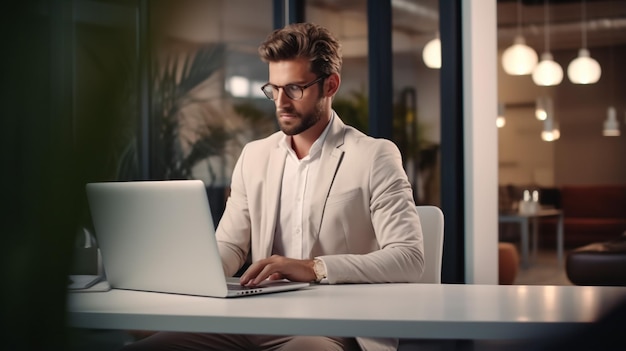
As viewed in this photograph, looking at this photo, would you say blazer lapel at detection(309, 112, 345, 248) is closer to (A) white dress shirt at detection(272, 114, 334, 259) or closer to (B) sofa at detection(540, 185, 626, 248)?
→ (A) white dress shirt at detection(272, 114, 334, 259)

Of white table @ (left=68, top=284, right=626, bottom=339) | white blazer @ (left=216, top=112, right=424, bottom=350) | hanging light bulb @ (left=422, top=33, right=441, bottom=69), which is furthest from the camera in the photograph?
hanging light bulb @ (left=422, top=33, right=441, bottom=69)

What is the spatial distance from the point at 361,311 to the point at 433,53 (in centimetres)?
317

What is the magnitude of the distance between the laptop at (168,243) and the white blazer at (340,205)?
43 centimetres

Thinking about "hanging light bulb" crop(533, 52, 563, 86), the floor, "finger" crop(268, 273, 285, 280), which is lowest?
the floor

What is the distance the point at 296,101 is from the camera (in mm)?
2549

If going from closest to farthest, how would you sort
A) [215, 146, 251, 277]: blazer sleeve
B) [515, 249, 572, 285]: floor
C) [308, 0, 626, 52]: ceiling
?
[215, 146, 251, 277]: blazer sleeve < [515, 249, 572, 285]: floor < [308, 0, 626, 52]: ceiling

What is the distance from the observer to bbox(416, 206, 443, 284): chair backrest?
2.37 m

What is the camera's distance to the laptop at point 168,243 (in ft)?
5.20

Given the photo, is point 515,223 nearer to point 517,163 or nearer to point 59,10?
point 517,163

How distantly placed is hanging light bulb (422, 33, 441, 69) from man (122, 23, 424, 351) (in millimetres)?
1749

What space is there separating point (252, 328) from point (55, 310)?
47.0 inches

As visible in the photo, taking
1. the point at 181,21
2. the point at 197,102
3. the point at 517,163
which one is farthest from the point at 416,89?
the point at 517,163

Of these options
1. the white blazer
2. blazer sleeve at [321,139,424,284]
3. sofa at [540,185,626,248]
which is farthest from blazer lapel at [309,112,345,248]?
sofa at [540,185,626,248]

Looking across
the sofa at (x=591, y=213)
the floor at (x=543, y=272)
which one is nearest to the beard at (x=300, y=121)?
the floor at (x=543, y=272)
